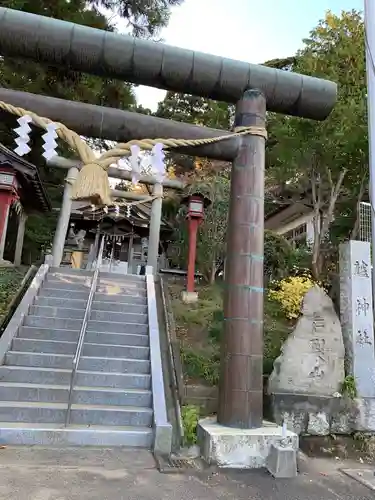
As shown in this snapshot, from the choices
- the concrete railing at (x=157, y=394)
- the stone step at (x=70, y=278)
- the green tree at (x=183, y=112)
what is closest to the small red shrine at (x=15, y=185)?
the stone step at (x=70, y=278)

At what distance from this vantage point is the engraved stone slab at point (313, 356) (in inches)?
225

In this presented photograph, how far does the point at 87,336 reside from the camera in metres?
7.23

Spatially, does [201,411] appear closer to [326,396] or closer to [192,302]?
[326,396]

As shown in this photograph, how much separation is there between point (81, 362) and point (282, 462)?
3508mm

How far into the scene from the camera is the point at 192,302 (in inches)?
442

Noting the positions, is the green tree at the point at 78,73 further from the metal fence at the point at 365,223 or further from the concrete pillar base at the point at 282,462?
the concrete pillar base at the point at 282,462

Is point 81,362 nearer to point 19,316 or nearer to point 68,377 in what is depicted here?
point 68,377

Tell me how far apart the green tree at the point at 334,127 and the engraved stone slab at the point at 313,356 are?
17.9 feet

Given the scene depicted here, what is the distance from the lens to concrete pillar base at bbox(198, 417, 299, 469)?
4207mm

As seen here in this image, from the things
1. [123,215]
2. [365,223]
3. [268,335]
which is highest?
[123,215]

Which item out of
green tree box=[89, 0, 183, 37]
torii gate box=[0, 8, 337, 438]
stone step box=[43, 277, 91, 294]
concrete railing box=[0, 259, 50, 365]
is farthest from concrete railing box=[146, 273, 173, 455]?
green tree box=[89, 0, 183, 37]

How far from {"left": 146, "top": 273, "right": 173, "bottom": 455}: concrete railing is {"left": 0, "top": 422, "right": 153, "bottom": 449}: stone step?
0.18 meters

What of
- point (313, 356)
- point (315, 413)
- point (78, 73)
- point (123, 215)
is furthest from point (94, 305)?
point (123, 215)

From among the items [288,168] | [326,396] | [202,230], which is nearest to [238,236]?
[326,396]
